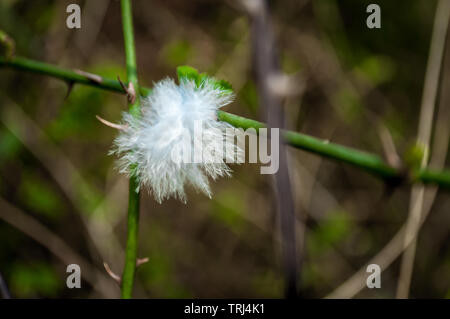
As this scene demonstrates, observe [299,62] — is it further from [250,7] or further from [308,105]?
[250,7]

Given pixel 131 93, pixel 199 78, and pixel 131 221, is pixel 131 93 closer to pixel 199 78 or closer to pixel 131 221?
pixel 199 78

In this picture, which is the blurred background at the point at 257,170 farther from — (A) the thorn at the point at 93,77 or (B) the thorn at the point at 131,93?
(B) the thorn at the point at 131,93

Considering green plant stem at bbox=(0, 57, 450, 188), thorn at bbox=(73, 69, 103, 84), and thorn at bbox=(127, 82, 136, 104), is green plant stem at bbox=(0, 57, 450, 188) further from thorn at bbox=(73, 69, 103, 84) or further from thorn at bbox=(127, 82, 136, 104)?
thorn at bbox=(73, 69, 103, 84)

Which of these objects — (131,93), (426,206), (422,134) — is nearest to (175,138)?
(131,93)

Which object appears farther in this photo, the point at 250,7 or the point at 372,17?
the point at 372,17
